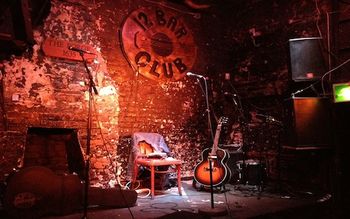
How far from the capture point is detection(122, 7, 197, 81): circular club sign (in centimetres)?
636

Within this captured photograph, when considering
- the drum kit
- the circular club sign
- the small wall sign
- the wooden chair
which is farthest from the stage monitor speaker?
the small wall sign

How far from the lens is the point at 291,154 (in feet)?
21.6

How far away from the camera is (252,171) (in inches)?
238

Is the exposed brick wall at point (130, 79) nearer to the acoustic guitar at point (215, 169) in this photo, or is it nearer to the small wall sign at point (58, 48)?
the small wall sign at point (58, 48)

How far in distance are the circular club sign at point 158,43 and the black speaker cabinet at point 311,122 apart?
2.50 metres

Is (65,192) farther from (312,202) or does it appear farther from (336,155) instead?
(336,155)

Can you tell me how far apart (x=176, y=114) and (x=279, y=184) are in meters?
2.45

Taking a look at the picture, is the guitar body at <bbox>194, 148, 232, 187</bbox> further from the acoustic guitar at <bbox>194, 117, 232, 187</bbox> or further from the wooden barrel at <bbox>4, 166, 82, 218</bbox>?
the wooden barrel at <bbox>4, 166, 82, 218</bbox>

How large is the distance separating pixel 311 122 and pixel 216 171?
1.83m

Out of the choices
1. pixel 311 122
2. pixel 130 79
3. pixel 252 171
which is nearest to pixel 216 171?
pixel 252 171

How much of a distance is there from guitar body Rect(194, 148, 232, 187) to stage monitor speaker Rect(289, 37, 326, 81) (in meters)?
1.95

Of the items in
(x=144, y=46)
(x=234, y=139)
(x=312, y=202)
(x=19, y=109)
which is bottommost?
(x=312, y=202)

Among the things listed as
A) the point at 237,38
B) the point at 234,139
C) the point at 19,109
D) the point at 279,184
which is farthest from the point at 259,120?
the point at 19,109

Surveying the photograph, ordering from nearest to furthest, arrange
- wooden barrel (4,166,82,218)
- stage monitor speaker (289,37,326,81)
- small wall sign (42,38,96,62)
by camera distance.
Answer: wooden barrel (4,166,82,218) → small wall sign (42,38,96,62) → stage monitor speaker (289,37,326,81)
